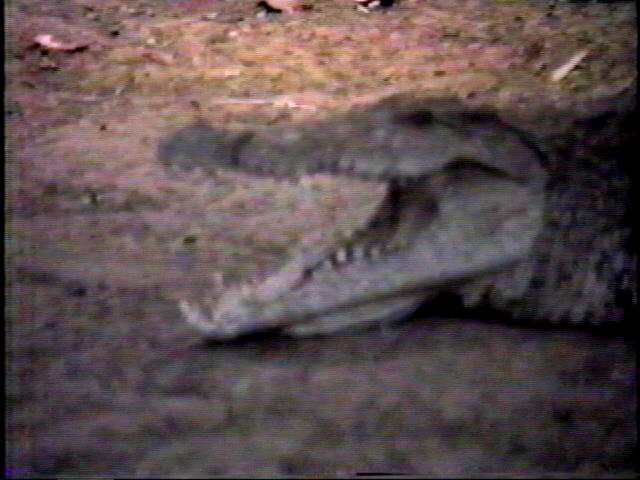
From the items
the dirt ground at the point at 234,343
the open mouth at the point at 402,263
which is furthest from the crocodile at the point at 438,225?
the dirt ground at the point at 234,343

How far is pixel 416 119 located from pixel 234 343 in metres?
0.86

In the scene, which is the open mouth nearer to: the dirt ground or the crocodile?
the crocodile

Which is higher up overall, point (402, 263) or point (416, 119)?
point (416, 119)

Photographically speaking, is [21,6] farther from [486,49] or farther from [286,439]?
[286,439]

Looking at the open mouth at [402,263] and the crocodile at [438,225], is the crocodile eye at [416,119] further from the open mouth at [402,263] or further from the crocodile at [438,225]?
the open mouth at [402,263]

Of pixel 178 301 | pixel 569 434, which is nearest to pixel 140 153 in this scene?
pixel 178 301

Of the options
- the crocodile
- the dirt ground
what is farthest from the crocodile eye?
the dirt ground

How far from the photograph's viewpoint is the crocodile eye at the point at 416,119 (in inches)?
102

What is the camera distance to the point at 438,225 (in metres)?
2.57

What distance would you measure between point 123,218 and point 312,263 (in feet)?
3.44

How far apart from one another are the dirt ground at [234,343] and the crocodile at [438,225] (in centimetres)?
11

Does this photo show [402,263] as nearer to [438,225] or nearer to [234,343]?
[438,225]

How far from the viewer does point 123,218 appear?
333 cm


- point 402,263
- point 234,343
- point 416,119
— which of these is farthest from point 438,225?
point 234,343
